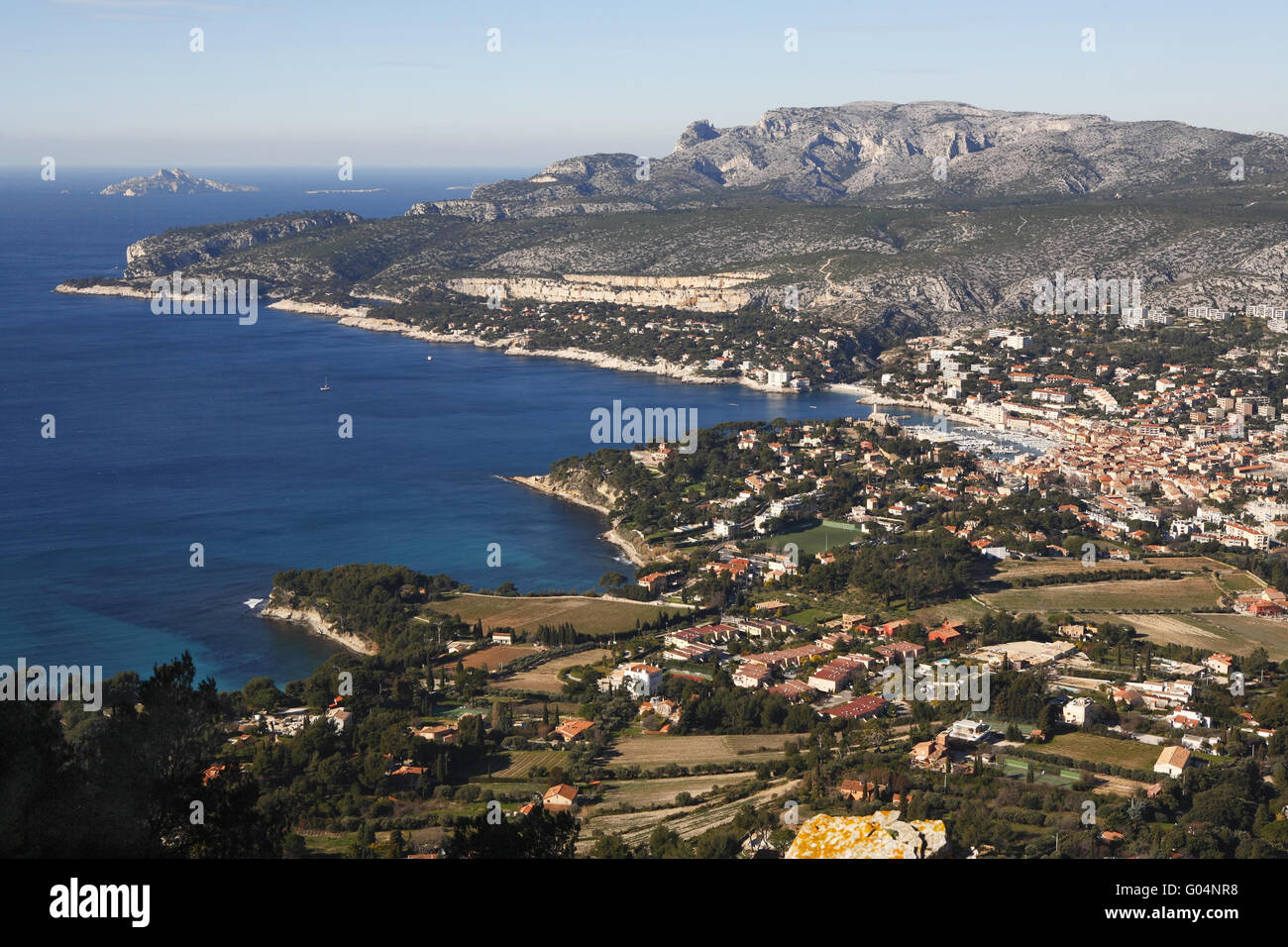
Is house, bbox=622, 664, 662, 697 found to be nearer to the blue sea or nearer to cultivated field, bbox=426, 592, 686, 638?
cultivated field, bbox=426, 592, 686, 638

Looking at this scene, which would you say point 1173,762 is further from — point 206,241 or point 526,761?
point 206,241

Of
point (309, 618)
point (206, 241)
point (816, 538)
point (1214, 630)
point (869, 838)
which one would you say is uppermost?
point (206, 241)

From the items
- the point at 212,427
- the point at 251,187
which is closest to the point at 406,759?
the point at 212,427

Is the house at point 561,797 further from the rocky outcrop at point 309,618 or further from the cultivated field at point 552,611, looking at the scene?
the rocky outcrop at point 309,618

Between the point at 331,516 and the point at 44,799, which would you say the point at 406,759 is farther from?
the point at 331,516

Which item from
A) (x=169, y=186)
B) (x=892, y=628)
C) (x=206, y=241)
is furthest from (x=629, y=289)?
(x=169, y=186)

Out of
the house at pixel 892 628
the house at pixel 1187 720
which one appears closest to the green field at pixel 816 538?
the house at pixel 892 628
